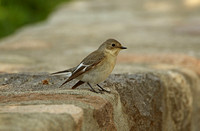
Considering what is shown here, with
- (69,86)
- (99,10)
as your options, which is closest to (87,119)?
(69,86)

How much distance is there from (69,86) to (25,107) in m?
0.82

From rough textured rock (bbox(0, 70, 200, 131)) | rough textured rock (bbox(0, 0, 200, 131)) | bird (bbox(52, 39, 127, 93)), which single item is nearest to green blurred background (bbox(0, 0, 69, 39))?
rough textured rock (bbox(0, 0, 200, 131))

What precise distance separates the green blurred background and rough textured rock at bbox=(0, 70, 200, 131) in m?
4.93

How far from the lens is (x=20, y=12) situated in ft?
29.4

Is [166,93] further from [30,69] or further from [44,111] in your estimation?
[44,111]

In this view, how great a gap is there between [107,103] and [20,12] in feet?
21.0

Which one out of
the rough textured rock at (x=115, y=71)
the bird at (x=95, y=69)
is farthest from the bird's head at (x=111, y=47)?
the rough textured rock at (x=115, y=71)

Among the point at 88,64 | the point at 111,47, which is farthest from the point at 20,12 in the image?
the point at 88,64

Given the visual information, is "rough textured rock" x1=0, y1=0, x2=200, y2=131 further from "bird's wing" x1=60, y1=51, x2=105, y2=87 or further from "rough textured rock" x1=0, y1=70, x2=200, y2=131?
"bird's wing" x1=60, y1=51, x2=105, y2=87

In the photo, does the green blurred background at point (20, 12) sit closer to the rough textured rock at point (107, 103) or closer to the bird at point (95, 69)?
the rough textured rock at point (107, 103)

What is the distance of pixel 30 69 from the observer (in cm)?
423

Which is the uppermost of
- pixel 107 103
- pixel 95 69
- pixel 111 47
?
pixel 111 47

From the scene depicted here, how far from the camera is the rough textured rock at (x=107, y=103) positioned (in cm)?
239

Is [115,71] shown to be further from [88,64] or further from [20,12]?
[20,12]
